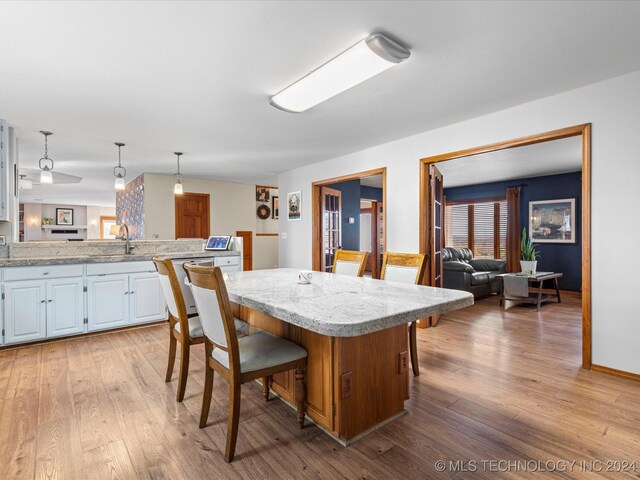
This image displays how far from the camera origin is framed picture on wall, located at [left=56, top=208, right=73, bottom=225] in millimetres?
12141

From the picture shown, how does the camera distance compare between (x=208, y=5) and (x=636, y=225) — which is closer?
(x=208, y=5)

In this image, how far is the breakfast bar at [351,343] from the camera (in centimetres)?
148

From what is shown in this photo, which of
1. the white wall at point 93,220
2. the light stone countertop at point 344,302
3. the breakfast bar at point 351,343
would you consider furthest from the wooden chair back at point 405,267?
the white wall at point 93,220

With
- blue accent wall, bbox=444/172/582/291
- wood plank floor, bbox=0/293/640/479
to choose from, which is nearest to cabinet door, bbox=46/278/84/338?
wood plank floor, bbox=0/293/640/479

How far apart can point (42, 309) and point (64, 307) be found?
179 mm

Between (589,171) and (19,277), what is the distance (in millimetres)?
5285

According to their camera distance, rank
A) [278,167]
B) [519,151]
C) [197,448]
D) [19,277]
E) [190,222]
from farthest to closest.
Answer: [190,222], [278,167], [519,151], [19,277], [197,448]

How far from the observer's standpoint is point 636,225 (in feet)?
8.33

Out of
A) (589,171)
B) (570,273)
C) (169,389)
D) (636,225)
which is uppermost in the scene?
(589,171)

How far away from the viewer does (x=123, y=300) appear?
3.88 metres

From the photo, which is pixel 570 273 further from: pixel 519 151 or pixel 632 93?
pixel 632 93

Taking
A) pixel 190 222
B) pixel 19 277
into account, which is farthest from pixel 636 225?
pixel 190 222

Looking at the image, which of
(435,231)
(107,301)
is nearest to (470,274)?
(435,231)

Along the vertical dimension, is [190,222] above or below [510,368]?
above
